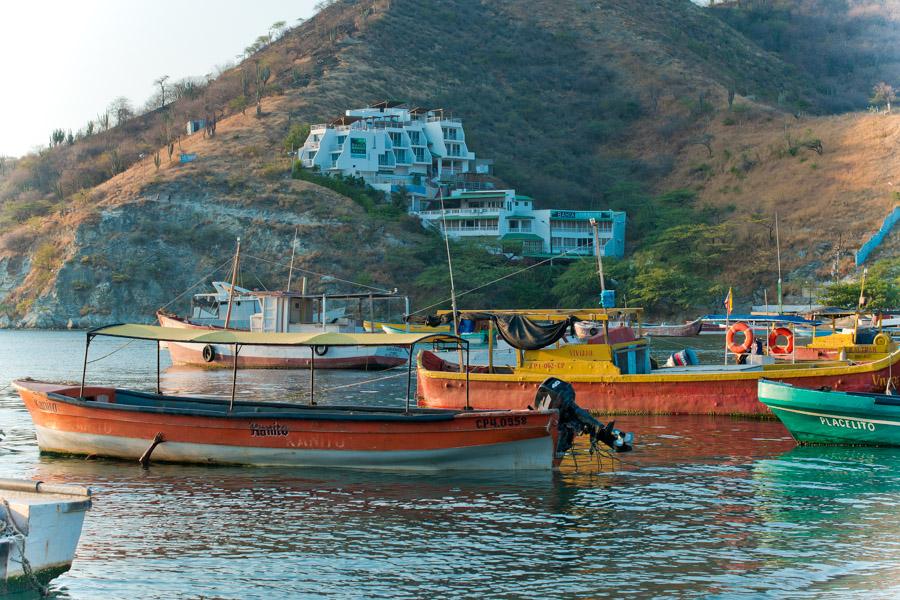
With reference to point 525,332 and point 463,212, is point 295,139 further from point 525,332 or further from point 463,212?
point 525,332

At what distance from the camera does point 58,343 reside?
80562 mm

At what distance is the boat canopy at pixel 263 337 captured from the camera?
23.3m

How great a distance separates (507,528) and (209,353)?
4236 cm

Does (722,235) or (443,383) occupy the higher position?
(722,235)

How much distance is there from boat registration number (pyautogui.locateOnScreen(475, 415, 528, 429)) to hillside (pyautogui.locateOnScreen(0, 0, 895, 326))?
75.4 metres

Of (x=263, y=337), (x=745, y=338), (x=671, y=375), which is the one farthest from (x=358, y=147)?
(x=263, y=337)

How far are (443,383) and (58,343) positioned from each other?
56759 millimetres

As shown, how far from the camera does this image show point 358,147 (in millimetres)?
116188

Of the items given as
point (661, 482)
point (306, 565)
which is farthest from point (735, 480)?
point (306, 565)

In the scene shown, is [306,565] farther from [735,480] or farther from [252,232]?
[252,232]

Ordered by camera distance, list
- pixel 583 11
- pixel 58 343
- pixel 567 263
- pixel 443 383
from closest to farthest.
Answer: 1. pixel 443 383
2. pixel 58 343
3. pixel 567 263
4. pixel 583 11

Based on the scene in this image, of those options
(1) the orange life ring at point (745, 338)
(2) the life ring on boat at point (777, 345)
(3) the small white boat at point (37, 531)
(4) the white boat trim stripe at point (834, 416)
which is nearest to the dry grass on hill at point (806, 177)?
(2) the life ring on boat at point (777, 345)

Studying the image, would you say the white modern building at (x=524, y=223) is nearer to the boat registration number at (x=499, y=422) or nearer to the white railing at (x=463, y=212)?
the white railing at (x=463, y=212)

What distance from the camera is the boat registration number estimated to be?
22.0 metres
